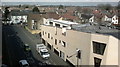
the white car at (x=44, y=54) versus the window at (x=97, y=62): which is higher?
the window at (x=97, y=62)

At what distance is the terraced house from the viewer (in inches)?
103

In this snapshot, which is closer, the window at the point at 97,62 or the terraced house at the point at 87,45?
the terraced house at the point at 87,45

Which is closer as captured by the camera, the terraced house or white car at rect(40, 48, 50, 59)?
the terraced house

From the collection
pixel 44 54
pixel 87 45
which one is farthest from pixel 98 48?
pixel 44 54

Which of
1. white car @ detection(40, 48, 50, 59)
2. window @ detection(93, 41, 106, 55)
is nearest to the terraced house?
window @ detection(93, 41, 106, 55)

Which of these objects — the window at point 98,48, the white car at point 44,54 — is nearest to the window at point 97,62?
the window at point 98,48

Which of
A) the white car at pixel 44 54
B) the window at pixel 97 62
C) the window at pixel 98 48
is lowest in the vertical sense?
the white car at pixel 44 54

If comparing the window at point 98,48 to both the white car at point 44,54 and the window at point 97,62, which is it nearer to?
the window at point 97,62

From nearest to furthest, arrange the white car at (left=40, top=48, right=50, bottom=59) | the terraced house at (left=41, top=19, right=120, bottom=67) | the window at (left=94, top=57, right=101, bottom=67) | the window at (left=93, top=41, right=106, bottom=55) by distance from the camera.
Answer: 1. the terraced house at (left=41, top=19, right=120, bottom=67)
2. the window at (left=93, top=41, right=106, bottom=55)
3. the window at (left=94, top=57, right=101, bottom=67)
4. the white car at (left=40, top=48, right=50, bottom=59)

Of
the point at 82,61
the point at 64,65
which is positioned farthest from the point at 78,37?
the point at 64,65

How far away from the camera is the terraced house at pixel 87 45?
103 inches

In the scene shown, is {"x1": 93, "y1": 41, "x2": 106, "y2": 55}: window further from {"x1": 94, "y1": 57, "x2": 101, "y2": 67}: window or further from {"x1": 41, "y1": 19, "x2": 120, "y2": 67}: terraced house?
{"x1": 94, "y1": 57, "x2": 101, "y2": 67}: window

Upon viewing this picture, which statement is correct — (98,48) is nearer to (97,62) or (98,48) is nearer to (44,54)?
(97,62)

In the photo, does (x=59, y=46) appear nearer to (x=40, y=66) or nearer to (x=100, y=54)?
(x=40, y=66)
